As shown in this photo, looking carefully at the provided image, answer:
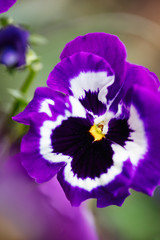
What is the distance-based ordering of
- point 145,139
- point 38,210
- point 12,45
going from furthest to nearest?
1. point 38,210
2. point 12,45
3. point 145,139

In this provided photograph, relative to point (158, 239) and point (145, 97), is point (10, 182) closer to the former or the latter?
point (158, 239)

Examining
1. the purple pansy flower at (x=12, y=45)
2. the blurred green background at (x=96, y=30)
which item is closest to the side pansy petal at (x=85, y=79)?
the purple pansy flower at (x=12, y=45)

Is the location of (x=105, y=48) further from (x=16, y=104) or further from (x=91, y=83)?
(x=16, y=104)

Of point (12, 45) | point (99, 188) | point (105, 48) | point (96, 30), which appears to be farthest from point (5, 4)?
point (96, 30)

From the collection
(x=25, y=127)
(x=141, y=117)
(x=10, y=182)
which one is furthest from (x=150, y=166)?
(x=10, y=182)

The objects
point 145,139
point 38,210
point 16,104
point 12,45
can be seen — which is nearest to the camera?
point 145,139

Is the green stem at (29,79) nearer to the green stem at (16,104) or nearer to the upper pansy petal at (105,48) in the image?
the green stem at (16,104)
